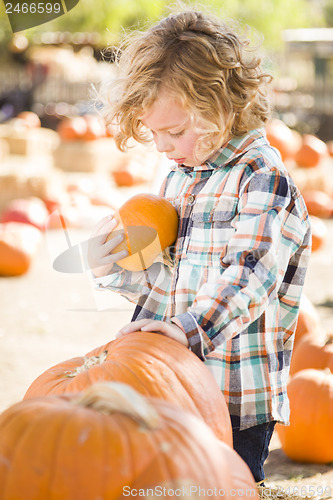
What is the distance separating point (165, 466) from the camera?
4.22ft

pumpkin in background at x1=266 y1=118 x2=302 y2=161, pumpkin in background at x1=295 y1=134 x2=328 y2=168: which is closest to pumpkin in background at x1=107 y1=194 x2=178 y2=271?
pumpkin in background at x1=266 y1=118 x2=302 y2=161

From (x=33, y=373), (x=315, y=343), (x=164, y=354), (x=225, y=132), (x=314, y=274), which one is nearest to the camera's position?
(x=164, y=354)

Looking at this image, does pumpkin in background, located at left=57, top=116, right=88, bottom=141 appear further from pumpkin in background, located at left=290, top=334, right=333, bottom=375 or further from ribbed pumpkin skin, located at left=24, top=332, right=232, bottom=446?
ribbed pumpkin skin, located at left=24, top=332, right=232, bottom=446

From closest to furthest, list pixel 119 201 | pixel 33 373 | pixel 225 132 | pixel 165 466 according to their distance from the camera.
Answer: pixel 165 466 < pixel 225 132 < pixel 33 373 < pixel 119 201

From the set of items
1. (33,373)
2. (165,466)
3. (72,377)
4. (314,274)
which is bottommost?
(314,274)

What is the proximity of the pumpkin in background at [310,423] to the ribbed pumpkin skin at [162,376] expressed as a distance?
1.69 meters

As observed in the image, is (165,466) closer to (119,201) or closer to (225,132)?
(225,132)

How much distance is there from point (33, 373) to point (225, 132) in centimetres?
268

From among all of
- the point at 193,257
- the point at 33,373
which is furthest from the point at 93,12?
the point at 193,257

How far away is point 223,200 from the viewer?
6.91 ft

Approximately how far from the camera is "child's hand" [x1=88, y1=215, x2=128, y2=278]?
221 cm

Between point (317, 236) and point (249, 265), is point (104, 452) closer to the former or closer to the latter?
point (249, 265)

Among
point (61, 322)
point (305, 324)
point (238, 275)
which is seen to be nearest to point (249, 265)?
point (238, 275)

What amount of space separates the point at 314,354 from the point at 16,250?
401 cm
